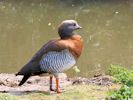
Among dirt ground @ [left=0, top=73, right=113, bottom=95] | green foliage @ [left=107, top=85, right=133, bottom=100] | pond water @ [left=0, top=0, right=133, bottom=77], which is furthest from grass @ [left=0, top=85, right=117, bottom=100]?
pond water @ [left=0, top=0, right=133, bottom=77]

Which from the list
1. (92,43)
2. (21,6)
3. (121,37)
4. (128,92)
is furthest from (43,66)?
(21,6)

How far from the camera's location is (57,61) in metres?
6.46

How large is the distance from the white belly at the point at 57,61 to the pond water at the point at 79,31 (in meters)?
2.63

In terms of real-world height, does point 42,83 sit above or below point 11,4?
below

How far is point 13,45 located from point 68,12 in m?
4.14

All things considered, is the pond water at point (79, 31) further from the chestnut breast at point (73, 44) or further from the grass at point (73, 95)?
the chestnut breast at point (73, 44)

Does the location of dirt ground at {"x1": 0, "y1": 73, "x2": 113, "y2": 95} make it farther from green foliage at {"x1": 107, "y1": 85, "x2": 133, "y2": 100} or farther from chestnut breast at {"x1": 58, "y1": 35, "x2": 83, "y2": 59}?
green foliage at {"x1": 107, "y1": 85, "x2": 133, "y2": 100}

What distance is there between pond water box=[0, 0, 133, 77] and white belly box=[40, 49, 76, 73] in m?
2.63

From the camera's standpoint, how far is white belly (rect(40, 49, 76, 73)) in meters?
6.45

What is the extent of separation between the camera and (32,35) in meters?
11.9

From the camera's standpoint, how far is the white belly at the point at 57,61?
21.2 feet

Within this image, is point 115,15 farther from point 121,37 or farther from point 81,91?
point 81,91

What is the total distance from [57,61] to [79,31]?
5.68 m

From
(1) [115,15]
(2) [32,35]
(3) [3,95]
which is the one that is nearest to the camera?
(3) [3,95]
